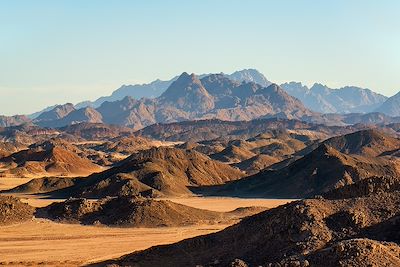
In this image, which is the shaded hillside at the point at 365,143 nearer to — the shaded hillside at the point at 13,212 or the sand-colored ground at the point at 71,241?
the sand-colored ground at the point at 71,241

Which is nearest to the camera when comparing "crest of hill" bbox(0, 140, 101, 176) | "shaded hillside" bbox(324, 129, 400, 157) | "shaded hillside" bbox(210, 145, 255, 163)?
"crest of hill" bbox(0, 140, 101, 176)

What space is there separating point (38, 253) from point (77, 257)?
389 cm

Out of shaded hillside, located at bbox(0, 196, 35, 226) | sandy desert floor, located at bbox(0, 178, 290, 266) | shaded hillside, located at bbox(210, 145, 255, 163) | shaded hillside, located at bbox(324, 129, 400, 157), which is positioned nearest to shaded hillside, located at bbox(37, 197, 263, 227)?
sandy desert floor, located at bbox(0, 178, 290, 266)

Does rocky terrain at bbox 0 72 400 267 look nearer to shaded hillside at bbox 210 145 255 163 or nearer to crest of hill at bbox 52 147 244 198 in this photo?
crest of hill at bbox 52 147 244 198

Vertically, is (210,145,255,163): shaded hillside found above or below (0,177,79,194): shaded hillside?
above

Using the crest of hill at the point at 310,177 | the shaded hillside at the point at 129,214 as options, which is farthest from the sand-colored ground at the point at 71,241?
the crest of hill at the point at 310,177

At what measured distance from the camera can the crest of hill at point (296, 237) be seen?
103ft

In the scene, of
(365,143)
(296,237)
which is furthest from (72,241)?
(365,143)

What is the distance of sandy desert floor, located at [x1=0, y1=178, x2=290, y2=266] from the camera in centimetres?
4450

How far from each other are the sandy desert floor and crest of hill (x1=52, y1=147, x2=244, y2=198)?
2540cm

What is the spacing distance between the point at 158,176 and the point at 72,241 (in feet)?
144

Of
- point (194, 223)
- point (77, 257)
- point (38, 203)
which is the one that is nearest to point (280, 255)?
point (77, 257)

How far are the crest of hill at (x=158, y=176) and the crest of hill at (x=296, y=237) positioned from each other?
4547 centimetres

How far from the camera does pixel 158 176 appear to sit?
95.4 meters
